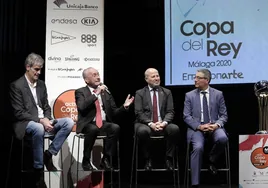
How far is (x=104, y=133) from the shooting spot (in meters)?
5.62

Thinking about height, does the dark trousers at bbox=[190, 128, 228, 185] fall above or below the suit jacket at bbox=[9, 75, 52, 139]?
below

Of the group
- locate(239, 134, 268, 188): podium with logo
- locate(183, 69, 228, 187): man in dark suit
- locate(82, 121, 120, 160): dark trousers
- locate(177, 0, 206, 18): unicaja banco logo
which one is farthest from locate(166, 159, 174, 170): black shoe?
locate(177, 0, 206, 18): unicaja banco logo

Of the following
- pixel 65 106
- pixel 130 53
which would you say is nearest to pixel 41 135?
pixel 65 106

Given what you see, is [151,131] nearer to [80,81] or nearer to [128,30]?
[80,81]

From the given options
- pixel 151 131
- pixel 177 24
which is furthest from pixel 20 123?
pixel 177 24

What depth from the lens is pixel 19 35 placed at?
6512 millimetres

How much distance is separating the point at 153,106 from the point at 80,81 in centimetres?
101

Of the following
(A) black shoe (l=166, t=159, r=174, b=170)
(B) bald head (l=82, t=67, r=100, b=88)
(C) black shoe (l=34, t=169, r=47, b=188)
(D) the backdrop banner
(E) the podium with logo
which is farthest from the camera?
(D) the backdrop banner

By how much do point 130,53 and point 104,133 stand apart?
161cm

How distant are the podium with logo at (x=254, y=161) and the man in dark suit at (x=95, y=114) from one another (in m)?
1.41

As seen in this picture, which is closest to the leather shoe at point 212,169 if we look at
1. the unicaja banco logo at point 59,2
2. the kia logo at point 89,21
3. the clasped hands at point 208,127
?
the clasped hands at point 208,127

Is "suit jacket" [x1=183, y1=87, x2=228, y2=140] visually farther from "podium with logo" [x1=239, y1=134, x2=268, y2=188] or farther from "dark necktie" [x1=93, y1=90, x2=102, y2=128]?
"dark necktie" [x1=93, y1=90, x2=102, y2=128]

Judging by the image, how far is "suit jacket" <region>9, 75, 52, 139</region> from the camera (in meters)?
5.35

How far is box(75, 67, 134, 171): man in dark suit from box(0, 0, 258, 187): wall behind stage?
0.98 metres
